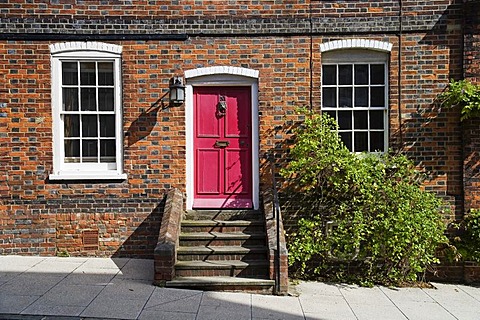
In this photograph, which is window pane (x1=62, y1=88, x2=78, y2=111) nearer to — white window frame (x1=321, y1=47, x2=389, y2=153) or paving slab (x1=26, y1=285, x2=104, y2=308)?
paving slab (x1=26, y1=285, x2=104, y2=308)

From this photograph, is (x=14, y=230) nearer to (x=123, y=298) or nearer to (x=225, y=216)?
(x=123, y=298)

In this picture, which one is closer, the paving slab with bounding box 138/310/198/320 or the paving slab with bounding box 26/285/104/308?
the paving slab with bounding box 138/310/198/320

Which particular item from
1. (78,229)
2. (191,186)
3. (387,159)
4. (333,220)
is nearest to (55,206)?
(78,229)

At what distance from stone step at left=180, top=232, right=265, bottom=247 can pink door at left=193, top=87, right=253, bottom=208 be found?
80 cm

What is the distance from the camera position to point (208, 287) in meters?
6.11

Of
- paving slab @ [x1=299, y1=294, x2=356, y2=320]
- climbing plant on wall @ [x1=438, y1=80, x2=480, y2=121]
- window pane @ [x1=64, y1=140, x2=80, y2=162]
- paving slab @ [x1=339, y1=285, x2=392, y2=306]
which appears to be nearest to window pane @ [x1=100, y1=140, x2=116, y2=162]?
window pane @ [x1=64, y1=140, x2=80, y2=162]

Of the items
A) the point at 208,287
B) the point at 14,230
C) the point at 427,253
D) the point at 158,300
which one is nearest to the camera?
the point at 158,300

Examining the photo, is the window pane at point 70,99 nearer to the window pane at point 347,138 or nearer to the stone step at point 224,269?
the stone step at point 224,269

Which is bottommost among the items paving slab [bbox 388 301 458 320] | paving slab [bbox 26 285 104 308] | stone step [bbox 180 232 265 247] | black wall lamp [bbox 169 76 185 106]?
paving slab [bbox 388 301 458 320]

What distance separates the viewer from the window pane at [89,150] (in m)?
7.61

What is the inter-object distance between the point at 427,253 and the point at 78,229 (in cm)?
585

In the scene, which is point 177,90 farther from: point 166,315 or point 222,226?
point 166,315

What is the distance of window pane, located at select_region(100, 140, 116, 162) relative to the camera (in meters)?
7.60

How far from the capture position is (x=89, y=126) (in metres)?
7.60
